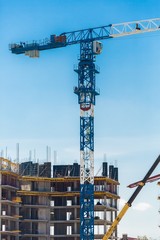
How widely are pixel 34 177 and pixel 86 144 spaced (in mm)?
27415

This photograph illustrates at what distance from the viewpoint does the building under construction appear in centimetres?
18475

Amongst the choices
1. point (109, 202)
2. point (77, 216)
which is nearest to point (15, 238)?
point (77, 216)

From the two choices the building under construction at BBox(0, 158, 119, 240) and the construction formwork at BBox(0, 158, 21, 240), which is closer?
the construction formwork at BBox(0, 158, 21, 240)

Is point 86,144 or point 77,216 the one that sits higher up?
point 86,144

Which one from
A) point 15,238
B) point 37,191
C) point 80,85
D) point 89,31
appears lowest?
point 15,238

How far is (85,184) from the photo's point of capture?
550ft

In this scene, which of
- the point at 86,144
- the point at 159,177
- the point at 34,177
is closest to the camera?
the point at 159,177

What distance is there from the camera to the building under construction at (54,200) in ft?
606

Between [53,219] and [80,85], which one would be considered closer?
[80,85]

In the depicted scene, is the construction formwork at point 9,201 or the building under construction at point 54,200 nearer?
the construction formwork at point 9,201

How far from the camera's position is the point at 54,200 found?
630 ft

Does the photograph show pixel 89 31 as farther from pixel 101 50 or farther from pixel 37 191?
pixel 37 191

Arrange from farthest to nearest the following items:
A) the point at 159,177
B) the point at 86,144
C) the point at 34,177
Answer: the point at 34,177, the point at 86,144, the point at 159,177

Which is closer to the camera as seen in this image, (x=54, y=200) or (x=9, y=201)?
(x=9, y=201)
